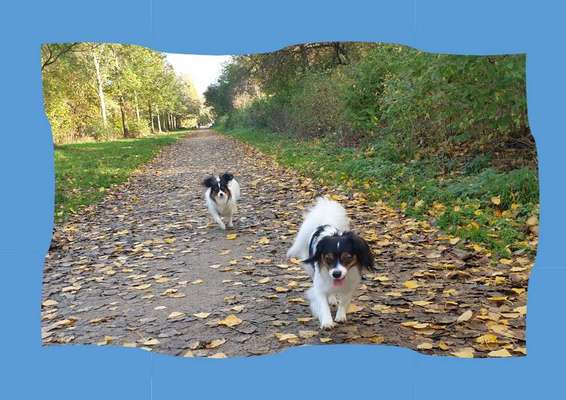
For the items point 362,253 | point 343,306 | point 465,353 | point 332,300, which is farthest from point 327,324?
point 465,353

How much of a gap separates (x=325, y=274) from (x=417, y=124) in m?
1.74

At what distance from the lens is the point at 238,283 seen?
509 cm

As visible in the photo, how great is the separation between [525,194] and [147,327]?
362cm

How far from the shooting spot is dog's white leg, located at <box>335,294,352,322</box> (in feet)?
15.1

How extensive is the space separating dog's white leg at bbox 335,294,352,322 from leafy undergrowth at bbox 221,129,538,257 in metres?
1.10

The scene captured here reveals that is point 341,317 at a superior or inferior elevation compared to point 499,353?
superior

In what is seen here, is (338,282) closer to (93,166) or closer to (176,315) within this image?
(176,315)

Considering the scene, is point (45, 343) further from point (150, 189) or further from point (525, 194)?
point (525, 194)

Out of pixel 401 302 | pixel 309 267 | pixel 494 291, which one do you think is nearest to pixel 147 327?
pixel 309 267

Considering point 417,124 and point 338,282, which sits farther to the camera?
point 417,124

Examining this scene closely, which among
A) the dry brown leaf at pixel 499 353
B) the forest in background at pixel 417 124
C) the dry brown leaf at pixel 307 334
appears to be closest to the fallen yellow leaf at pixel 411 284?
the forest in background at pixel 417 124

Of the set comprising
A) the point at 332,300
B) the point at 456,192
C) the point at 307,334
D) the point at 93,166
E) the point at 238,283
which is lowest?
the point at 307,334

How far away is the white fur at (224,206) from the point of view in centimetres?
628

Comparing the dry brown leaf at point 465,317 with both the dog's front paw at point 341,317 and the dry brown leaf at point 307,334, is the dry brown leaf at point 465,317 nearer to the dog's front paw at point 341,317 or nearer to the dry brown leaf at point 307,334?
the dog's front paw at point 341,317
